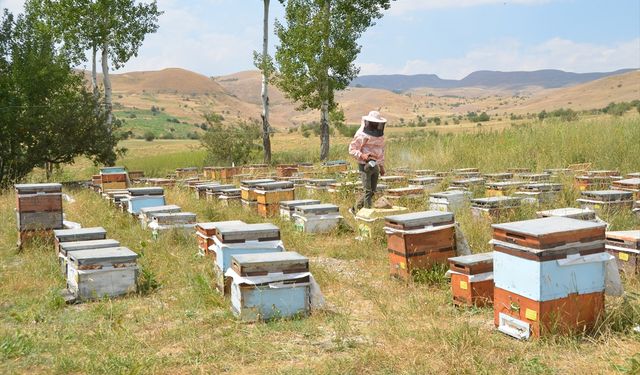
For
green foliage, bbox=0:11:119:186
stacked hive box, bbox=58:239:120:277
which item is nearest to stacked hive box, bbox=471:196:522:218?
stacked hive box, bbox=58:239:120:277

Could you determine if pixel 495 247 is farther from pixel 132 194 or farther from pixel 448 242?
pixel 132 194

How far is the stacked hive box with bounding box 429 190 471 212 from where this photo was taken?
893 centimetres

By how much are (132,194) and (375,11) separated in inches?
551

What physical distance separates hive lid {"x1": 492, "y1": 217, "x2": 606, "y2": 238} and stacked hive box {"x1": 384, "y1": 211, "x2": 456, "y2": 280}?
1.56 metres

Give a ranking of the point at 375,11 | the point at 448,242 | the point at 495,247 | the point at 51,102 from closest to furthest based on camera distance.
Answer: the point at 495,247 < the point at 448,242 < the point at 51,102 < the point at 375,11

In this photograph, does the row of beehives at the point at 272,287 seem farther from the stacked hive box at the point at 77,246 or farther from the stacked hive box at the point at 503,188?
the stacked hive box at the point at 503,188

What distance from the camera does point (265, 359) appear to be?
4.25m

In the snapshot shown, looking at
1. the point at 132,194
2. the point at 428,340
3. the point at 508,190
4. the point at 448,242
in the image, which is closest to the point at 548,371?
the point at 428,340

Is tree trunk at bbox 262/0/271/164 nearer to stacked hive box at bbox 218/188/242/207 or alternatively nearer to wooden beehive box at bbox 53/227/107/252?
stacked hive box at bbox 218/188/242/207

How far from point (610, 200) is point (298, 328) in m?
5.07

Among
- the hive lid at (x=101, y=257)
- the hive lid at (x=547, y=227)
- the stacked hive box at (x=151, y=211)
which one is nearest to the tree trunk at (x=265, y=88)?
the stacked hive box at (x=151, y=211)

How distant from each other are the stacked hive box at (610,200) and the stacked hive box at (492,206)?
0.94 m

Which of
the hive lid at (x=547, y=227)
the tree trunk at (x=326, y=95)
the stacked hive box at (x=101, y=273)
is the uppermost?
the tree trunk at (x=326, y=95)

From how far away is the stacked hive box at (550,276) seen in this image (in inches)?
165
